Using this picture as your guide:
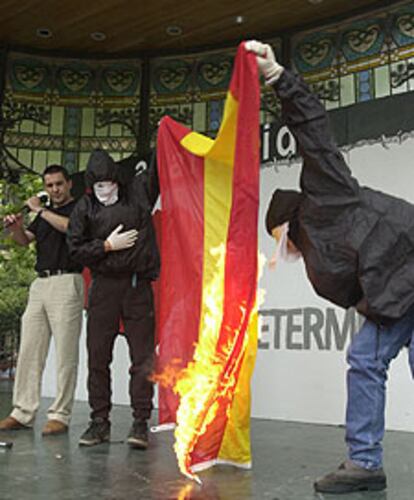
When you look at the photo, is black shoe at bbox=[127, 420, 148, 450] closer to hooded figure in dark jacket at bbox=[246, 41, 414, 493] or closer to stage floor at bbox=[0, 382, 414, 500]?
stage floor at bbox=[0, 382, 414, 500]

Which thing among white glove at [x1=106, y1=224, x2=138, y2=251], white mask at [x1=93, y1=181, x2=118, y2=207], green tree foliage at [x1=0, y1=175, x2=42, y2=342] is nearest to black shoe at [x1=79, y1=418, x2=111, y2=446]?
white glove at [x1=106, y1=224, x2=138, y2=251]

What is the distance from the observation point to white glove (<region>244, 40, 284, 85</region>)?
6.10 feet

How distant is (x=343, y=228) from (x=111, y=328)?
1227 millimetres

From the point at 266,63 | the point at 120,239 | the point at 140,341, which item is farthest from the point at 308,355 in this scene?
the point at 266,63

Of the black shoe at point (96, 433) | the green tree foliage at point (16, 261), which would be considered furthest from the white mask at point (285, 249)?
the green tree foliage at point (16, 261)

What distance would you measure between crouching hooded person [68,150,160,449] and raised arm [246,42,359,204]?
1007 millimetres

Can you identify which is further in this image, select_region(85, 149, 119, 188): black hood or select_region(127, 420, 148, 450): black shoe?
select_region(85, 149, 119, 188): black hood

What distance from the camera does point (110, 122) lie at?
5.42 metres

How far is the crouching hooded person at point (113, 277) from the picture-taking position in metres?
2.64

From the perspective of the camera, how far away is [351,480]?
1.86m

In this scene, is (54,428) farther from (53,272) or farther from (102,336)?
(53,272)

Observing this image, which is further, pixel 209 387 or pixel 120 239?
pixel 120 239

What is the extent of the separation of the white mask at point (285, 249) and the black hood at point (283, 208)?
0.09 feet

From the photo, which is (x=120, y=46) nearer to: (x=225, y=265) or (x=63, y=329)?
(x=63, y=329)
